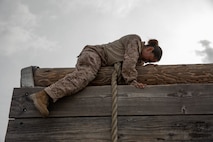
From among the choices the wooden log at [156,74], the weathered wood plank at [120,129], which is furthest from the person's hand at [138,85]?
the weathered wood plank at [120,129]

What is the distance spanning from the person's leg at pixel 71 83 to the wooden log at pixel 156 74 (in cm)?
11

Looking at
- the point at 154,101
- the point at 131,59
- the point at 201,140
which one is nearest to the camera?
the point at 201,140

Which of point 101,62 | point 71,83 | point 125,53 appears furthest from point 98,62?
point 71,83

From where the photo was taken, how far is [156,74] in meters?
2.94

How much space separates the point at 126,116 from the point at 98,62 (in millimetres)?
666

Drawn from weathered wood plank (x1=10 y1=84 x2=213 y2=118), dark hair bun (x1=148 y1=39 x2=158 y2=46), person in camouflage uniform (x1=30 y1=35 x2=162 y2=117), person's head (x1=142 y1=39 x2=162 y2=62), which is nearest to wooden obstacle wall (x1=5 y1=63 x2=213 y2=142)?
weathered wood plank (x1=10 y1=84 x2=213 y2=118)

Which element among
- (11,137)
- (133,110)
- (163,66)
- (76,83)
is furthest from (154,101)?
(11,137)

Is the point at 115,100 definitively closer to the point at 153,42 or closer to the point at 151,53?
the point at 151,53

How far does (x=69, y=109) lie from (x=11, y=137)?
22.5 inches

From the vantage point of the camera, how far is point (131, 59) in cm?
297

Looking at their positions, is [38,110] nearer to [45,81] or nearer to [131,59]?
[45,81]

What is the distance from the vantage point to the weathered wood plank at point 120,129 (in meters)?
2.59

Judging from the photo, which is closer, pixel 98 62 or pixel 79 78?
pixel 79 78

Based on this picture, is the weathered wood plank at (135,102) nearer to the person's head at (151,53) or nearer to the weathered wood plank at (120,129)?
the weathered wood plank at (120,129)
